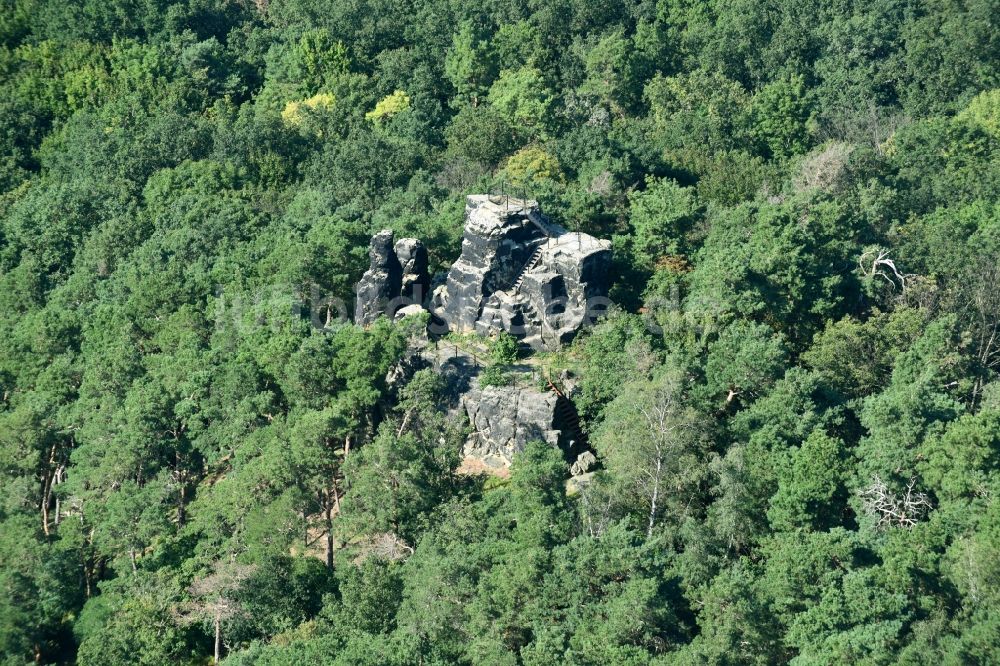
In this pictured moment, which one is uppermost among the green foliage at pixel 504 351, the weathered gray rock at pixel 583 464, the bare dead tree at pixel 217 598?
the green foliage at pixel 504 351

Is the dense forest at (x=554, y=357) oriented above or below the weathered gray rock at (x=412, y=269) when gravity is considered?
below

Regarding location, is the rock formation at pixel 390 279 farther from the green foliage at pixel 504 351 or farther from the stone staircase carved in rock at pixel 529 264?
the green foliage at pixel 504 351

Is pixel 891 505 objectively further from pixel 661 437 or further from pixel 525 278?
pixel 525 278

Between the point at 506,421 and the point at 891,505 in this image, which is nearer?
the point at 891,505

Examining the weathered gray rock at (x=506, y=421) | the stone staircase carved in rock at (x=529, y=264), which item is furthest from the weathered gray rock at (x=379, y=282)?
the weathered gray rock at (x=506, y=421)

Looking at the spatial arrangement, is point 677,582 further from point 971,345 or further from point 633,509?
point 971,345

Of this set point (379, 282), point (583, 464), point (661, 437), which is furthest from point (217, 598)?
point (661, 437)
